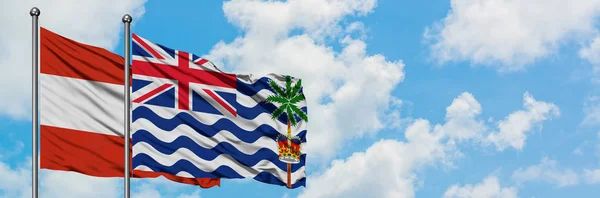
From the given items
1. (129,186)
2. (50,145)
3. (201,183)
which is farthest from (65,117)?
(201,183)

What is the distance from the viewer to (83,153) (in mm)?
23719

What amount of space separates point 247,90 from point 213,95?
1.10 metres

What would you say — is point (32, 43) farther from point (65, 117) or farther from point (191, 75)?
point (191, 75)

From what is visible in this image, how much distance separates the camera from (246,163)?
1038 inches

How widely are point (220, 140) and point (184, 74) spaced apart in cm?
185

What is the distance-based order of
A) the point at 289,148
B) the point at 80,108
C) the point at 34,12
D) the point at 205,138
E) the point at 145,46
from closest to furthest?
1. the point at 34,12
2. the point at 80,108
3. the point at 145,46
4. the point at 205,138
5. the point at 289,148

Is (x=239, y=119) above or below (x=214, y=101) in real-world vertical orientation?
below

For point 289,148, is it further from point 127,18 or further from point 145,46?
point 127,18

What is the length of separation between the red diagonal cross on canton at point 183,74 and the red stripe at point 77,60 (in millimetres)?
536

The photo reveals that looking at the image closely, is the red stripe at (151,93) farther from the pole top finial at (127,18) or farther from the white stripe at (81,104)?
the pole top finial at (127,18)

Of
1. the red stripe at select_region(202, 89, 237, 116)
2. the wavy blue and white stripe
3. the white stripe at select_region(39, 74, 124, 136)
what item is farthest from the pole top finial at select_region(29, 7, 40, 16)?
the red stripe at select_region(202, 89, 237, 116)

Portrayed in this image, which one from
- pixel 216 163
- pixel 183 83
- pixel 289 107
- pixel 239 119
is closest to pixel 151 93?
pixel 183 83

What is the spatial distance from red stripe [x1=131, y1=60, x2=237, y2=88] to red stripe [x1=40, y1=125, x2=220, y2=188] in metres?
1.68

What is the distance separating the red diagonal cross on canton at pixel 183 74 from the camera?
969 inches
